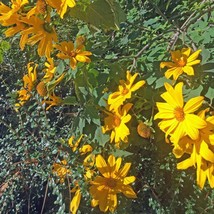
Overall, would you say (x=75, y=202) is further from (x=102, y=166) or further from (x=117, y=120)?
(x=117, y=120)

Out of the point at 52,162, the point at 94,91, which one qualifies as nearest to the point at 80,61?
the point at 94,91

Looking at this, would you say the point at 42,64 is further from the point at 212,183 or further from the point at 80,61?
the point at 212,183

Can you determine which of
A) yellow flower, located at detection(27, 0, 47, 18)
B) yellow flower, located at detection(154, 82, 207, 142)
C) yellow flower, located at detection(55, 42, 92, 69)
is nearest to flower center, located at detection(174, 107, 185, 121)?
yellow flower, located at detection(154, 82, 207, 142)

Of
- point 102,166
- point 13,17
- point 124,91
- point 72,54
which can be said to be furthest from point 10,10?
point 102,166

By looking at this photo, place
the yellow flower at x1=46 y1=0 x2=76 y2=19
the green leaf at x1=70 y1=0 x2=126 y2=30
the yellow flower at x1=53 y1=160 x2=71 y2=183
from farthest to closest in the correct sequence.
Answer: the yellow flower at x1=53 y1=160 x2=71 y2=183 < the green leaf at x1=70 y1=0 x2=126 y2=30 < the yellow flower at x1=46 y1=0 x2=76 y2=19

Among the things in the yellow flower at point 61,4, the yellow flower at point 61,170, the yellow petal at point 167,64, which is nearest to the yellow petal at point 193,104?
the yellow petal at point 167,64

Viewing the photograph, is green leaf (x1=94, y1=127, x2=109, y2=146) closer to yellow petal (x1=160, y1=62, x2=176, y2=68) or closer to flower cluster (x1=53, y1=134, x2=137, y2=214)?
flower cluster (x1=53, y1=134, x2=137, y2=214)

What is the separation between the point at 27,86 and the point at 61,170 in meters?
0.27

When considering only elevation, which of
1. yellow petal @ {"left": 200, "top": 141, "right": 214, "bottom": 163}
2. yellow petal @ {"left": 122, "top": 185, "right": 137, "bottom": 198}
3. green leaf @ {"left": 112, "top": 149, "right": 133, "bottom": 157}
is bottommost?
yellow petal @ {"left": 122, "top": 185, "right": 137, "bottom": 198}

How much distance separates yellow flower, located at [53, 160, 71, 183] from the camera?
1462 millimetres

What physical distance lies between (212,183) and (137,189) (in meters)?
0.35

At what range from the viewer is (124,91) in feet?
4.18

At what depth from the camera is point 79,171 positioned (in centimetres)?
142

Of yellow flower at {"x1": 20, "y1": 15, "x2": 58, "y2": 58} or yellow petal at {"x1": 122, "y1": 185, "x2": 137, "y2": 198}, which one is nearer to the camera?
yellow flower at {"x1": 20, "y1": 15, "x2": 58, "y2": 58}
